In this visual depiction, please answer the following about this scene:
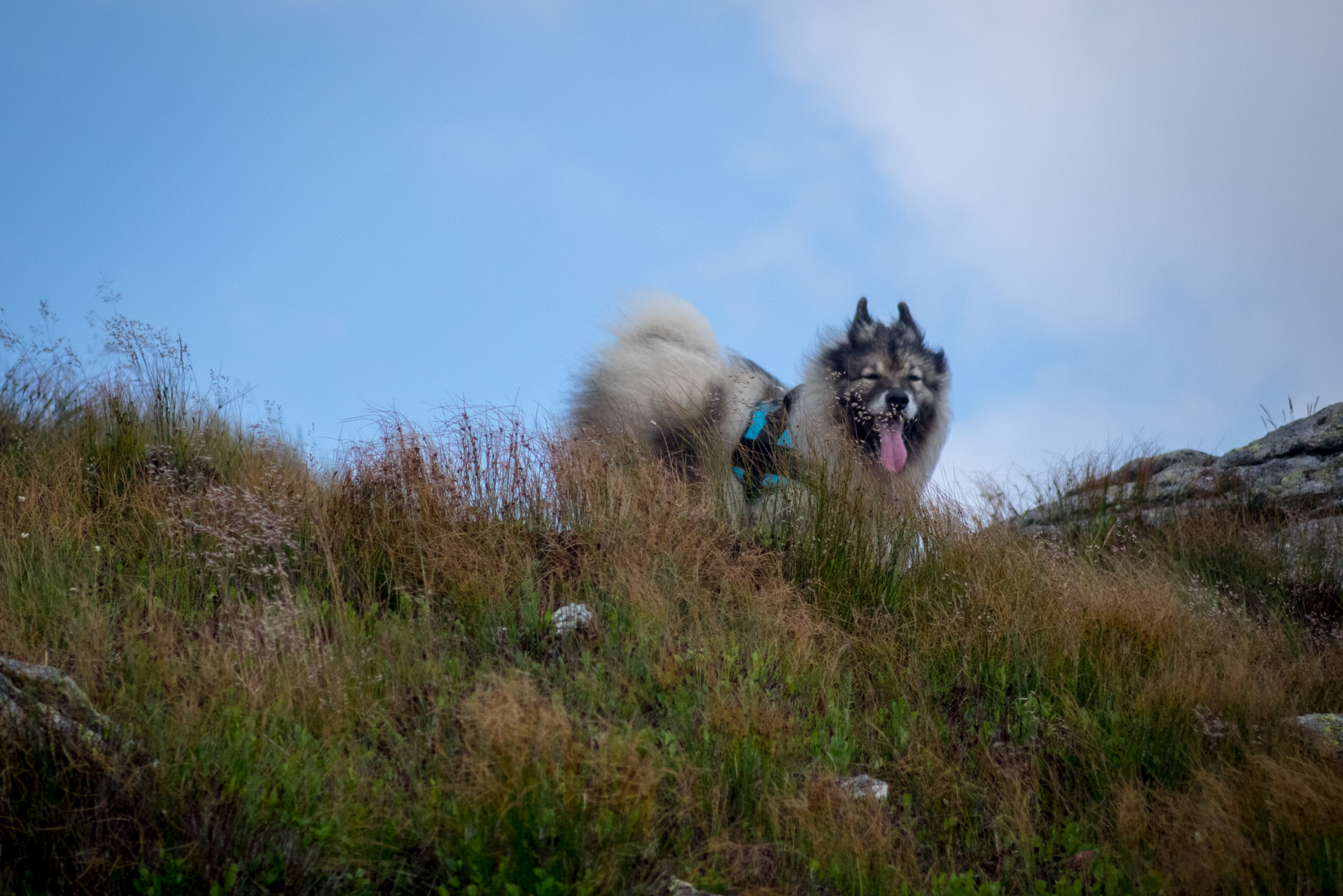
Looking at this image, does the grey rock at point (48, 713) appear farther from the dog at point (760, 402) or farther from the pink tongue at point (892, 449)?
the pink tongue at point (892, 449)

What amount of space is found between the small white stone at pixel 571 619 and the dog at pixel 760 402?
6.51 ft

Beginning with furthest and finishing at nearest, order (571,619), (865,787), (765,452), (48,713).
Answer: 1. (765,452)
2. (571,619)
3. (865,787)
4. (48,713)

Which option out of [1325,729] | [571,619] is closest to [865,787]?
[571,619]

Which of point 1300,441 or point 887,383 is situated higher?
point 887,383

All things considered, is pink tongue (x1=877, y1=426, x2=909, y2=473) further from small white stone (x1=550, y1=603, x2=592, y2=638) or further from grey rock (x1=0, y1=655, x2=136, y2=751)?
grey rock (x1=0, y1=655, x2=136, y2=751)

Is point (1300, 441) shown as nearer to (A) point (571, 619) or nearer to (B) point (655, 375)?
(B) point (655, 375)

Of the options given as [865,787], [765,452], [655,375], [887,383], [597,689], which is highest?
[655,375]

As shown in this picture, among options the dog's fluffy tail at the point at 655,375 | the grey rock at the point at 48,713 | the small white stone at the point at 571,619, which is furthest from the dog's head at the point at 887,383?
the grey rock at the point at 48,713

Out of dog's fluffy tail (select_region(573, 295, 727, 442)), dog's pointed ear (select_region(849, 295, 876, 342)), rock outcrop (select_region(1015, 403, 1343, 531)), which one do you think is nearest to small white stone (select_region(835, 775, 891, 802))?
dog's fluffy tail (select_region(573, 295, 727, 442))

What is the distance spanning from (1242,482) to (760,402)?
174 inches

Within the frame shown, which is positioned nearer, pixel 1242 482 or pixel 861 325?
pixel 861 325

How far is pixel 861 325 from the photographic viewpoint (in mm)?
7301

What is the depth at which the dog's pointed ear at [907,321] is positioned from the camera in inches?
289

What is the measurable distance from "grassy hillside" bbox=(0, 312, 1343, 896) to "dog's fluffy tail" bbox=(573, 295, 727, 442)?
1.37m
